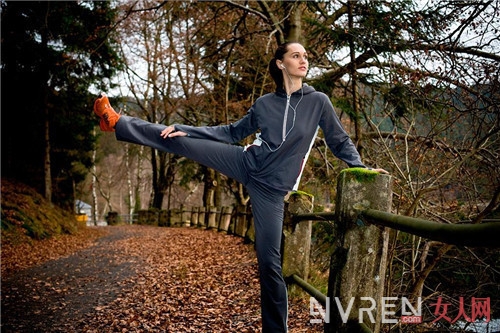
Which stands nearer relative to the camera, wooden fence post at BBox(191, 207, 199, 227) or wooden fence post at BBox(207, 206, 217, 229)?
wooden fence post at BBox(207, 206, 217, 229)

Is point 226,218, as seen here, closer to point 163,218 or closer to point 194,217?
point 194,217

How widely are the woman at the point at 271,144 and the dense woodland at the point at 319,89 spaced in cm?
103

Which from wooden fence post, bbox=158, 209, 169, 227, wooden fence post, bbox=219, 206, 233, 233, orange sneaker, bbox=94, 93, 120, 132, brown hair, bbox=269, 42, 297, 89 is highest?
brown hair, bbox=269, 42, 297, 89

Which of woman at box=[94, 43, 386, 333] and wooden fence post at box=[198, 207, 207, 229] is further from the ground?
woman at box=[94, 43, 386, 333]

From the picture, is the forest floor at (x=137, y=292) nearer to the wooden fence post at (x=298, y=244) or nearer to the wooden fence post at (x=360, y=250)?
the wooden fence post at (x=298, y=244)

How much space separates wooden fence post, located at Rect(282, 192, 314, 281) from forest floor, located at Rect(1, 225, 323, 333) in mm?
389

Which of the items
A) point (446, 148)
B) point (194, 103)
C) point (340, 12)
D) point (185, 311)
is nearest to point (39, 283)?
point (185, 311)

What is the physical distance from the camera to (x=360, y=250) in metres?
1.97

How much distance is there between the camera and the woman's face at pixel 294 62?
2.85 meters

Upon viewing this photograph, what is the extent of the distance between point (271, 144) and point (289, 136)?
15 centimetres

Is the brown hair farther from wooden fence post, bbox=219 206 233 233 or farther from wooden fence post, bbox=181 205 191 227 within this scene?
wooden fence post, bbox=181 205 191 227

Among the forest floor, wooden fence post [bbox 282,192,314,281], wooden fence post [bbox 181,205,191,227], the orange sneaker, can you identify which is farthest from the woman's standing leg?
wooden fence post [bbox 181,205,191,227]

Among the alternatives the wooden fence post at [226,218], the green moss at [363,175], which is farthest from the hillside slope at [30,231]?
the green moss at [363,175]

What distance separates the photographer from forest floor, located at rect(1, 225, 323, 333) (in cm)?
365
